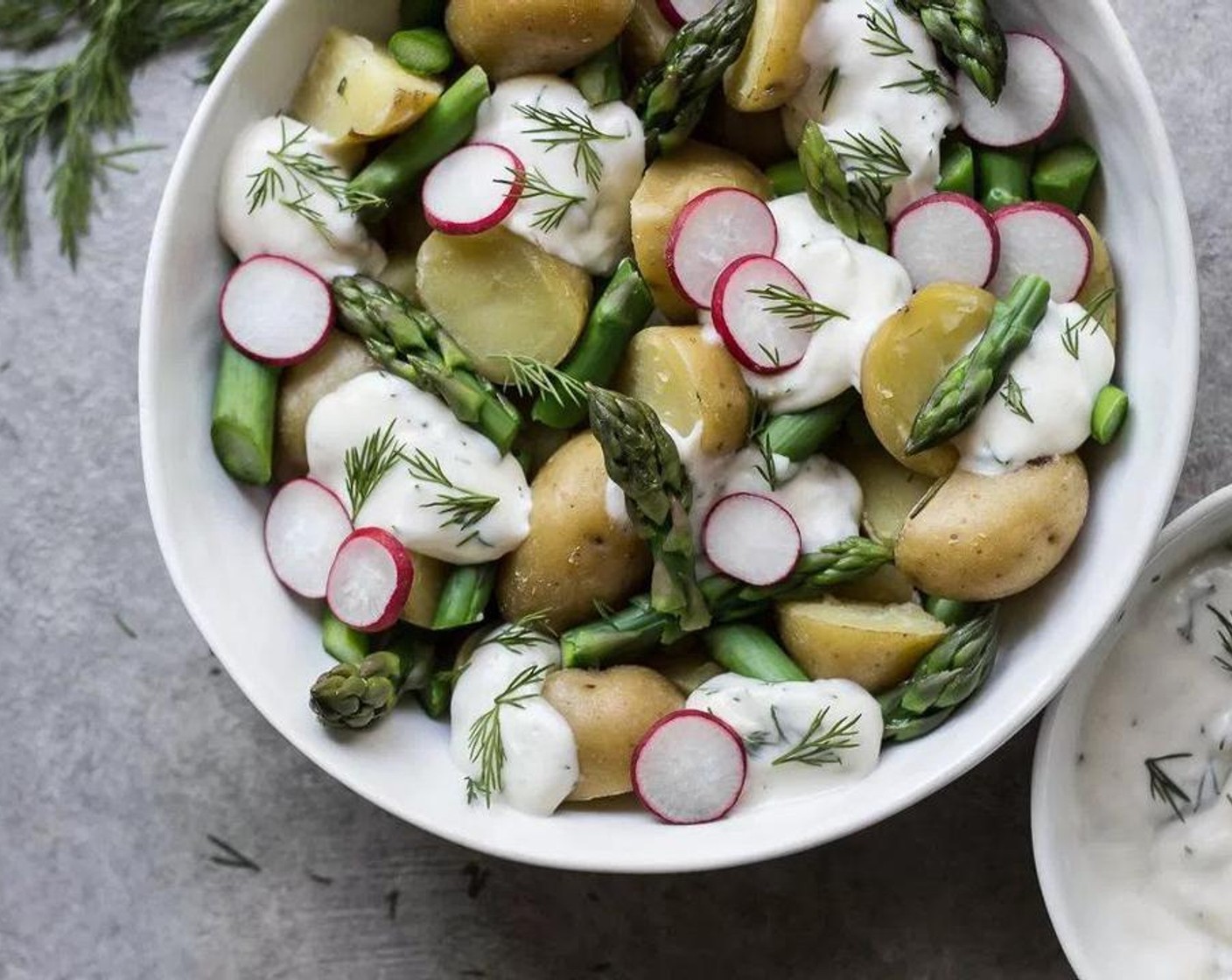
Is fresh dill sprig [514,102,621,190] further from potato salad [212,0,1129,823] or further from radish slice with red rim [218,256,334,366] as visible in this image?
radish slice with red rim [218,256,334,366]

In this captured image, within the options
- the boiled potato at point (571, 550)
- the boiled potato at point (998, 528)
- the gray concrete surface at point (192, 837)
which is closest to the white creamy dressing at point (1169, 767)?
the gray concrete surface at point (192, 837)

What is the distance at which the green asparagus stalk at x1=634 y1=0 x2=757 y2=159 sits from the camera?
198cm

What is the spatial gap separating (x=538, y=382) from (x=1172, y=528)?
887 millimetres

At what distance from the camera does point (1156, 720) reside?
223cm

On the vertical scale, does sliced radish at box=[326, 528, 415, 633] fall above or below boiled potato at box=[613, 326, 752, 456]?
below

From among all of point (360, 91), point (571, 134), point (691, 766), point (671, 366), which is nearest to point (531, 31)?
point (571, 134)

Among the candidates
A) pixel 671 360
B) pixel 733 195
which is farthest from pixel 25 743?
pixel 733 195

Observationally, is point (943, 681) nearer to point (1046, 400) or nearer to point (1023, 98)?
point (1046, 400)

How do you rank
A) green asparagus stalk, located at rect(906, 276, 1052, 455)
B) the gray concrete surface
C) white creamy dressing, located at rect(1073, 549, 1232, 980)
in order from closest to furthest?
green asparagus stalk, located at rect(906, 276, 1052, 455) → white creamy dressing, located at rect(1073, 549, 1232, 980) → the gray concrete surface

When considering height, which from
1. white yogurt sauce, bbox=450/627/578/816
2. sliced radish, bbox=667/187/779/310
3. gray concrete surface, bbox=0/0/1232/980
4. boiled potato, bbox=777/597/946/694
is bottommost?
gray concrete surface, bbox=0/0/1232/980

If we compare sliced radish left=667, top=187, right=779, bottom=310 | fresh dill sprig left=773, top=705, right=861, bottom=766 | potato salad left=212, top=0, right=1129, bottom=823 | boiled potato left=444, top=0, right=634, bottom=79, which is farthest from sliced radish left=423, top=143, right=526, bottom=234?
fresh dill sprig left=773, top=705, right=861, bottom=766

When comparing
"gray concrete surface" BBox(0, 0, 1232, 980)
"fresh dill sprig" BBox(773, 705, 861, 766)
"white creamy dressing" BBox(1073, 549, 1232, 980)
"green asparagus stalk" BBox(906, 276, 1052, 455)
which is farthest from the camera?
"gray concrete surface" BBox(0, 0, 1232, 980)

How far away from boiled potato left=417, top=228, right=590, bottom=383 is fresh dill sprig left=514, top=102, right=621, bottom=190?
124 millimetres

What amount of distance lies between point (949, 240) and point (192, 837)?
59.2 inches
